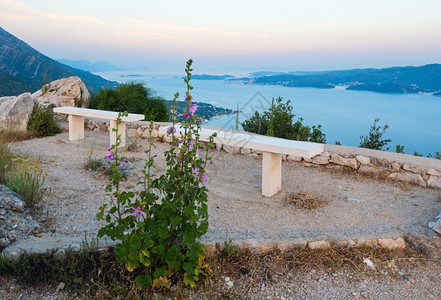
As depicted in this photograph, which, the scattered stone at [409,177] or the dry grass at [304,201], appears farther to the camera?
the scattered stone at [409,177]

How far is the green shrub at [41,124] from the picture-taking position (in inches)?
303

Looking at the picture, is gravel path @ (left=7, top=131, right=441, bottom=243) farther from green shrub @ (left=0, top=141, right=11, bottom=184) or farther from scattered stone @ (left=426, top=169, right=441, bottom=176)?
green shrub @ (left=0, top=141, right=11, bottom=184)

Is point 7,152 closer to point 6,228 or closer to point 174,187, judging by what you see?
point 6,228

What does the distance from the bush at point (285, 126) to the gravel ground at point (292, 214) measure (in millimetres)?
1643

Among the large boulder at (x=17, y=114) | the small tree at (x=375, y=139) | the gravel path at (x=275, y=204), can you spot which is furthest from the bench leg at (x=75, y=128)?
the small tree at (x=375, y=139)

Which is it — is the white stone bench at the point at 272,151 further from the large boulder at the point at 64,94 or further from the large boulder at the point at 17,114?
the large boulder at the point at 64,94

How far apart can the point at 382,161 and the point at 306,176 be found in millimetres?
1125

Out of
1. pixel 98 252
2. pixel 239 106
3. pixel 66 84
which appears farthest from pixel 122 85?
pixel 98 252

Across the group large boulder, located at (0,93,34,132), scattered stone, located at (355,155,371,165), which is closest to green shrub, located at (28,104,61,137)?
large boulder, located at (0,93,34,132)

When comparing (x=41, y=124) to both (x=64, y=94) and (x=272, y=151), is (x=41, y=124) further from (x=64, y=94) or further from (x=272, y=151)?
(x=272, y=151)

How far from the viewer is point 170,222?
2.29m

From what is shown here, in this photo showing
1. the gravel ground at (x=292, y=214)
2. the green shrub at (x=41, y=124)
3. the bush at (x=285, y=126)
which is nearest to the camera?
the gravel ground at (x=292, y=214)

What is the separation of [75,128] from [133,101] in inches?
104

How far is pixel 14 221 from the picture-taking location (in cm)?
305
